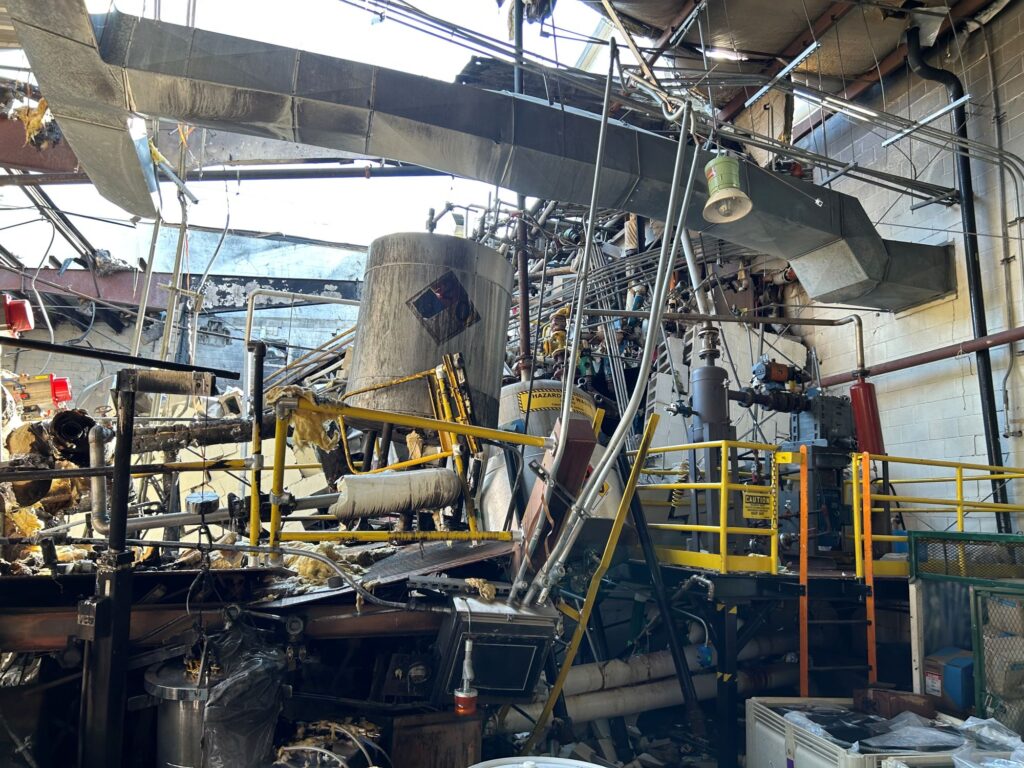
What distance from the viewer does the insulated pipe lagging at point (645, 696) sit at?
5.24 m

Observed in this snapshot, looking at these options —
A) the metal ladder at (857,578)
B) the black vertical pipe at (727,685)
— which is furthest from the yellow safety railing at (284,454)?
the metal ladder at (857,578)

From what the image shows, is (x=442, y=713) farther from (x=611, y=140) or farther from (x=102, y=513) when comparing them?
(x=611, y=140)

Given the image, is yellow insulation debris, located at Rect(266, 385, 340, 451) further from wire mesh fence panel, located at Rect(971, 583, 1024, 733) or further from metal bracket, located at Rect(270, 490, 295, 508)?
wire mesh fence panel, located at Rect(971, 583, 1024, 733)

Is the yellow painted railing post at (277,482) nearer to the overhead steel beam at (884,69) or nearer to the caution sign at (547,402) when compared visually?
the caution sign at (547,402)

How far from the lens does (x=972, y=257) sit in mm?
8852

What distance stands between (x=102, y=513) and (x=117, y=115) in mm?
4130

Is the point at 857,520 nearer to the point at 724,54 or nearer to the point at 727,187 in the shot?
the point at 727,187

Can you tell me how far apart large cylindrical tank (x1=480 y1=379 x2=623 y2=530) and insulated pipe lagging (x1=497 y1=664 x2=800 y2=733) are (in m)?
1.66

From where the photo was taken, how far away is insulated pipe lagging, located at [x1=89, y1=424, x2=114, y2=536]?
3.73m

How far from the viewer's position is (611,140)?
7578mm

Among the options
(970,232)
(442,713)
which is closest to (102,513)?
(442,713)

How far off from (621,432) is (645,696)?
3.73m

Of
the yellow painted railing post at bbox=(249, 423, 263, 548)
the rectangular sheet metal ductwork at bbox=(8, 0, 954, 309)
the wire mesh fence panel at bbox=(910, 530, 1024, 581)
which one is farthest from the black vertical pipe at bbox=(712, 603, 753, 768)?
the rectangular sheet metal ductwork at bbox=(8, 0, 954, 309)

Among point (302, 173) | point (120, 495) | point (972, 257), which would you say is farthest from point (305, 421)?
point (302, 173)
